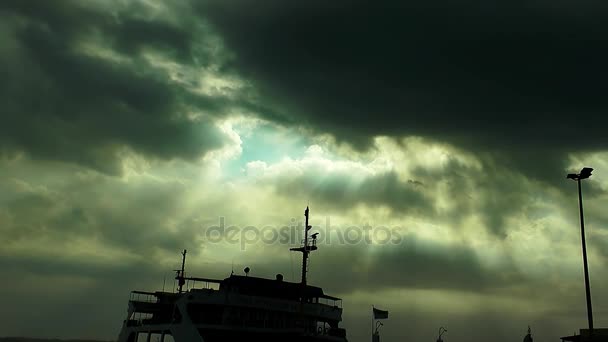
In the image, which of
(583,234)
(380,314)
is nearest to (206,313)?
(380,314)

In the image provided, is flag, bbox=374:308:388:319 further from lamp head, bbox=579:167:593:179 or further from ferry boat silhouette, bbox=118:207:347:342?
lamp head, bbox=579:167:593:179

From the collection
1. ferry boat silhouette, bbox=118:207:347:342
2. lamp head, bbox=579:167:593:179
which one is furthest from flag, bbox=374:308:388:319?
lamp head, bbox=579:167:593:179

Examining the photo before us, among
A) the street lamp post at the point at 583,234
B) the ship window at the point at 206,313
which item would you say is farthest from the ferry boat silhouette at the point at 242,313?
the street lamp post at the point at 583,234

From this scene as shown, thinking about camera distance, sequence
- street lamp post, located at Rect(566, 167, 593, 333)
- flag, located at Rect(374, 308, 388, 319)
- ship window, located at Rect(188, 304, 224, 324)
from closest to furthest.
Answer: street lamp post, located at Rect(566, 167, 593, 333) → ship window, located at Rect(188, 304, 224, 324) → flag, located at Rect(374, 308, 388, 319)

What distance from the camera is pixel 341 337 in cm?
5391

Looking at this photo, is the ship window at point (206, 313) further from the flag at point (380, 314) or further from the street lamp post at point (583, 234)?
the street lamp post at point (583, 234)

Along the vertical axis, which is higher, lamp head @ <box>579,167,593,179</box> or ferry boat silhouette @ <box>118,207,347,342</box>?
lamp head @ <box>579,167,593,179</box>

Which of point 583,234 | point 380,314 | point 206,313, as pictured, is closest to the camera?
point 583,234

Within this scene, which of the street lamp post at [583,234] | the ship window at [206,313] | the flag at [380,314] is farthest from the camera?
the flag at [380,314]

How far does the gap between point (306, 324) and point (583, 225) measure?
2724cm

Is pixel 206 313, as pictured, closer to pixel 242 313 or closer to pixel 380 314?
pixel 242 313

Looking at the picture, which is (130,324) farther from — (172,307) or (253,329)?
(253,329)

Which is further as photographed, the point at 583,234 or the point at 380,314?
the point at 380,314

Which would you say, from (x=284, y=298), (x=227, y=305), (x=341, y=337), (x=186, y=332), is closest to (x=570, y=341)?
(x=341, y=337)
